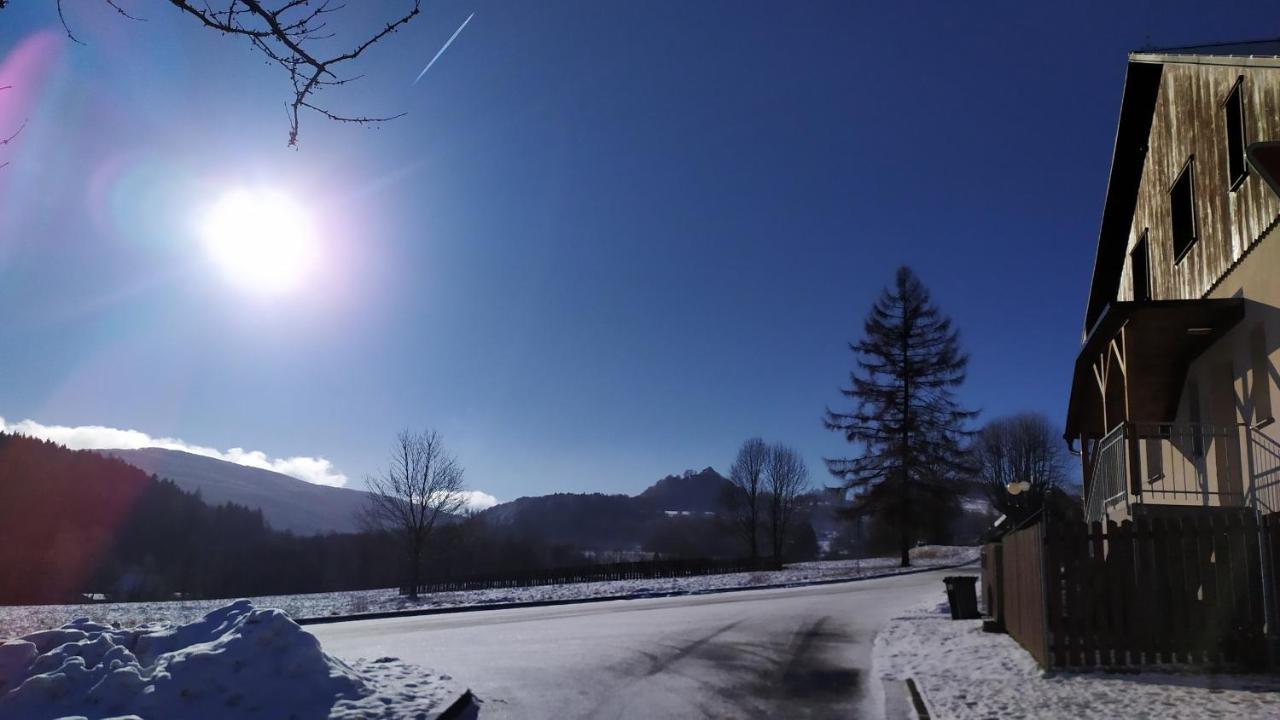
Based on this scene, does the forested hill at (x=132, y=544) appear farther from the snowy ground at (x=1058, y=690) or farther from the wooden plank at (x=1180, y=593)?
the wooden plank at (x=1180, y=593)

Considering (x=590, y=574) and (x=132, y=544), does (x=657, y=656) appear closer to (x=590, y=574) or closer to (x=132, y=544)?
(x=590, y=574)

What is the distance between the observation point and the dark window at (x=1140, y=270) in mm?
17062

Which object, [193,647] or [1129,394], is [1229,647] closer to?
[1129,394]

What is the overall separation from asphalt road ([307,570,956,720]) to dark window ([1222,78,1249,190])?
28.8ft

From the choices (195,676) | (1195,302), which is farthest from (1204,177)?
(195,676)

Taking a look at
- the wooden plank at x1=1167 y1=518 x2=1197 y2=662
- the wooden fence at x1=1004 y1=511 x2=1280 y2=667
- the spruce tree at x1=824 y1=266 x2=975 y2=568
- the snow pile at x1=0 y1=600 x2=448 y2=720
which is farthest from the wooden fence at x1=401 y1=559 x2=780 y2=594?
the wooden plank at x1=1167 y1=518 x2=1197 y2=662

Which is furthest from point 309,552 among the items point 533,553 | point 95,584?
point 95,584

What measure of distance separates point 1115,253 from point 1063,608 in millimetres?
13352

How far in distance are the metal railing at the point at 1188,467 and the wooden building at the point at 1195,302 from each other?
0.10ft

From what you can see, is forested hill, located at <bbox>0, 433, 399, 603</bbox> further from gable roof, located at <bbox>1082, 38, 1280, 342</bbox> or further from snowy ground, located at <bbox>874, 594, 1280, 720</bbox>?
gable roof, located at <bbox>1082, 38, 1280, 342</bbox>

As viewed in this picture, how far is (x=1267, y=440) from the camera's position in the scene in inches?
453

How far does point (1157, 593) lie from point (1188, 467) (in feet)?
23.6

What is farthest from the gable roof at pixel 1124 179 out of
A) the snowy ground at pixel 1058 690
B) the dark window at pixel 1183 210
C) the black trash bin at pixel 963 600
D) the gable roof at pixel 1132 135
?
the snowy ground at pixel 1058 690

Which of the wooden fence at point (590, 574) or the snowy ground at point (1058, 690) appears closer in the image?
the snowy ground at point (1058, 690)
